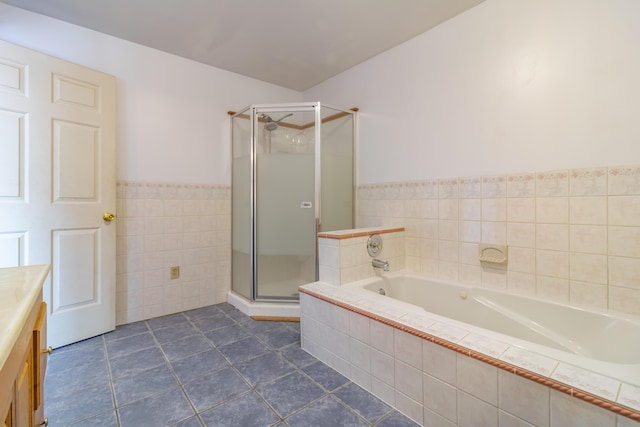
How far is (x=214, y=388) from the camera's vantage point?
144cm

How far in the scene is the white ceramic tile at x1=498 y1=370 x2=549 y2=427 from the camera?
2.89ft

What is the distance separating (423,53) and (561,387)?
6.94ft

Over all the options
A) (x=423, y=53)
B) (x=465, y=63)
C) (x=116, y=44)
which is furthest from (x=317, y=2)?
(x=116, y=44)

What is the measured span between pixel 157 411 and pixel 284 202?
61.7 inches

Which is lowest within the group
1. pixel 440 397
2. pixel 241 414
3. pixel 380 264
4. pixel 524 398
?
pixel 241 414

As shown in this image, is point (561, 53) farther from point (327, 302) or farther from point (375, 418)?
point (375, 418)

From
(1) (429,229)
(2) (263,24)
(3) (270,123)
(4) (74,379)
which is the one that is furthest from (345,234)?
(4) (74,379)

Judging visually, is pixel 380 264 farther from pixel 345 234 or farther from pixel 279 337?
pixel 279 337

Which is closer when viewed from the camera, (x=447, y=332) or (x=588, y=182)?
(x=447, y=332)

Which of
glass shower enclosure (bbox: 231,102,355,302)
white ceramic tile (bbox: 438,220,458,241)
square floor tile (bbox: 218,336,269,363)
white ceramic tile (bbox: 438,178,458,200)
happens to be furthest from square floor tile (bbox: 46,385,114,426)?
white ceramic tile (bbox: 438,178,458,200)

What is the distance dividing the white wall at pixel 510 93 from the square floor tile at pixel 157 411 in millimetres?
1970

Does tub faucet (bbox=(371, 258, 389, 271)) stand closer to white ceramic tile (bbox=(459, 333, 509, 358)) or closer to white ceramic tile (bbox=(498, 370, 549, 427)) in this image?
white ceramic tile (bbox=(459, 333, 509, 358))

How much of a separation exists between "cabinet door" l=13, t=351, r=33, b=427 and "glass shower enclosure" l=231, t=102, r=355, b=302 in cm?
171

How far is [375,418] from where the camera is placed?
124 centimetres
